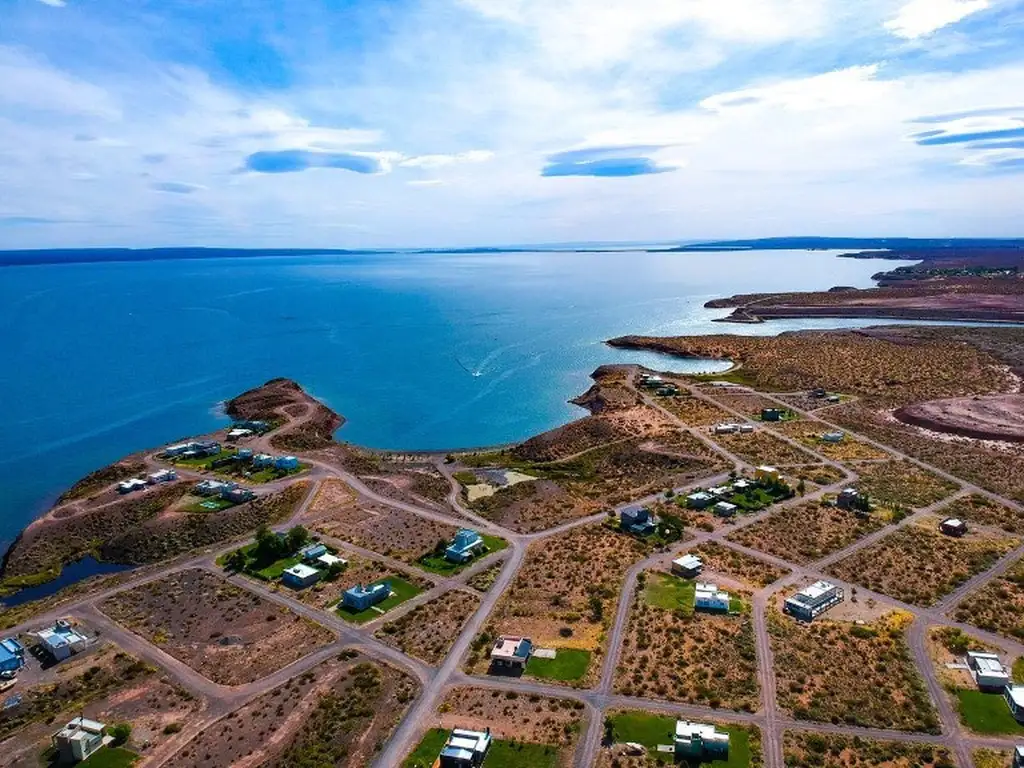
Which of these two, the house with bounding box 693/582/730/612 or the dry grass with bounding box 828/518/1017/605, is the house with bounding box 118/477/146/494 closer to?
the house with bounding box 693/582/730/612

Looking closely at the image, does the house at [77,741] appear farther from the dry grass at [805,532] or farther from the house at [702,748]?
the dry grass at [805,532]

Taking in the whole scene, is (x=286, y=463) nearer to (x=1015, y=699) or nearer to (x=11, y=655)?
(x=11, y=655)

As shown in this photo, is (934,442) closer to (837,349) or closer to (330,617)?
(837,349)

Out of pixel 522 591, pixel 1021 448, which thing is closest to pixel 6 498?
pixel 522 591

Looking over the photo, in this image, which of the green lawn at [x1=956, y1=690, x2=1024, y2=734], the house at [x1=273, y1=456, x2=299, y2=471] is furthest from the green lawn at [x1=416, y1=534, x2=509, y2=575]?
the green lawn at [x1=956, y1=690, x2=1024, y2=734]

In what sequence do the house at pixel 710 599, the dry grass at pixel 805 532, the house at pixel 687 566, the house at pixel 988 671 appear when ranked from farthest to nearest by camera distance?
the dry grass at pixel 805 532
the house at pixel 687 566
the house at pixel 710 599
the house at pixel 988 671

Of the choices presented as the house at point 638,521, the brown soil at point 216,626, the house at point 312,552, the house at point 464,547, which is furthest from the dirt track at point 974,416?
the brown soil at point 216,626
